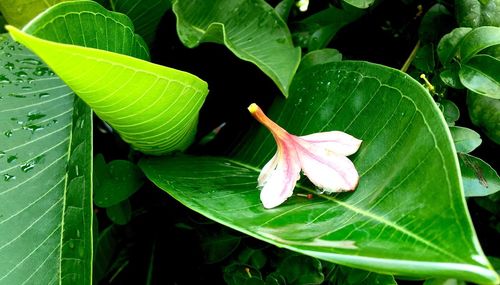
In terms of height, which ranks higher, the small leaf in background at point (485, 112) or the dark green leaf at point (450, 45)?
the dark green leaf at point (450, 45)

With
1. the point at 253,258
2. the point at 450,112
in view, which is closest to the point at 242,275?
the point at 253,258

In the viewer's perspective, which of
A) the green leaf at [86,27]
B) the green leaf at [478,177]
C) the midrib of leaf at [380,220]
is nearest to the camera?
the midrib of leaf at [380,220]

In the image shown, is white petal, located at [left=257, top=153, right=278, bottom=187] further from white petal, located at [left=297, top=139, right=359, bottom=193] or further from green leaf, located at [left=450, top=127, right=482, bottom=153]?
Result: green leaf, located at [left=450, top=127, right=482, bottom=153]

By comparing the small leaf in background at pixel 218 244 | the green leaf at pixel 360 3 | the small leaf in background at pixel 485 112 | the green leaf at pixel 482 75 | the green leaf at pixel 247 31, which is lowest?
the small leaf in background at pixel 218 244

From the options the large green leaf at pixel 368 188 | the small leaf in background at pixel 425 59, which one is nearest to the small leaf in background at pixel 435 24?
the small leaf in background at pixel 425 59

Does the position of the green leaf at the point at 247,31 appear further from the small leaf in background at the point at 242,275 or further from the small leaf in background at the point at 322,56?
the small leaf in background at the point at 242,275

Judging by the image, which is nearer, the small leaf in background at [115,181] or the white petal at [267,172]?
the white petal at [267,172]

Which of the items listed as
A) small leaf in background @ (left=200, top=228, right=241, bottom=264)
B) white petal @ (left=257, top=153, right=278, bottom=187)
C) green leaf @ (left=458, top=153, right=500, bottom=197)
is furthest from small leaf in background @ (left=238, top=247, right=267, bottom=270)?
green leaf @ (left=458, top=153, right=500, bottom=197)
